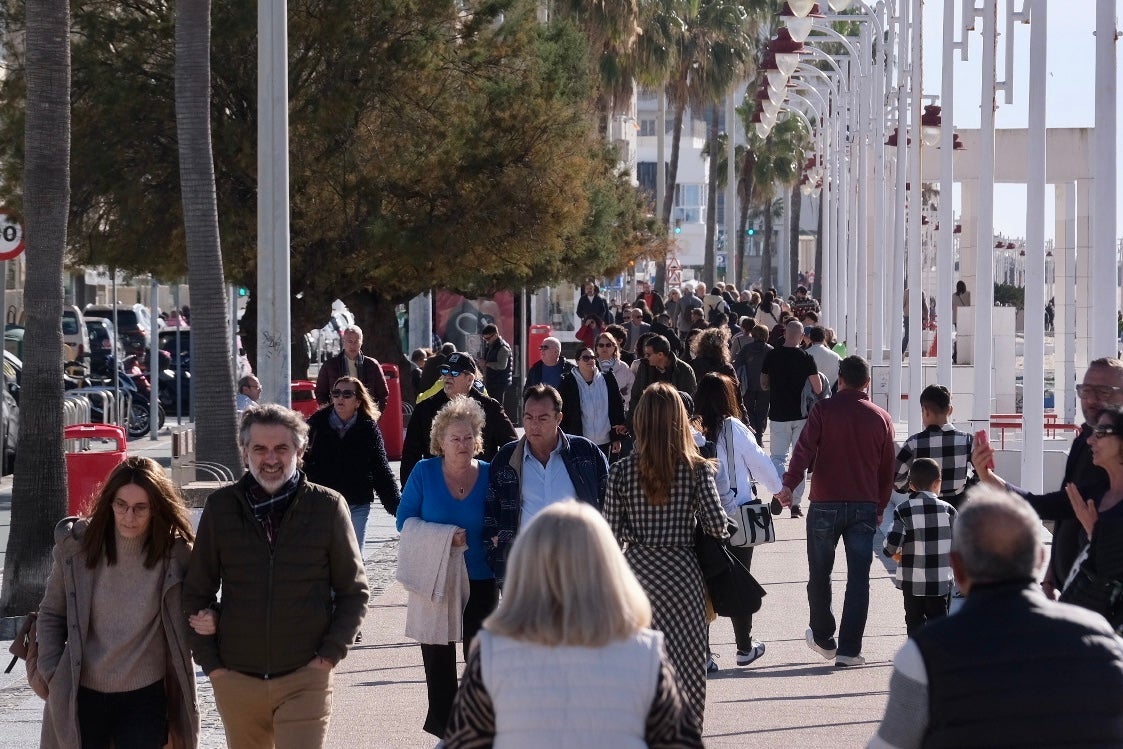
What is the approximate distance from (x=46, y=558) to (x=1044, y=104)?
856 cm

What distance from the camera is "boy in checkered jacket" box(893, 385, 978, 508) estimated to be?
30.9 ft

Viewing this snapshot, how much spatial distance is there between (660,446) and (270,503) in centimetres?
181

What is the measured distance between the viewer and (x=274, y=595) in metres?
5.79

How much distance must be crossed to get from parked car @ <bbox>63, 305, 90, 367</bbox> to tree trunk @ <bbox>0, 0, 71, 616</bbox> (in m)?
18.6

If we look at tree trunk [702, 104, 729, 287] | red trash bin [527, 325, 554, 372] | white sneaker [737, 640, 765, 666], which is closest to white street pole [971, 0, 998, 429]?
white sneaker [737, 640, 765, 666]

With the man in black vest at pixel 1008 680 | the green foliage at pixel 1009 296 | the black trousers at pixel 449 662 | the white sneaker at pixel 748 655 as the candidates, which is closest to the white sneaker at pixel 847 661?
the white sneaker at pixel 748 655

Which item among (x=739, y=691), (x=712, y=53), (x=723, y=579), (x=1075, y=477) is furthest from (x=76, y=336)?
(x=712, y=53)

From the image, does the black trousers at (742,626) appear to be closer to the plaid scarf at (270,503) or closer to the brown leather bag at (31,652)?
the plaid scarf at (270,503)

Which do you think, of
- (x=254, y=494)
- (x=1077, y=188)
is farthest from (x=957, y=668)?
(x=1077, y=188)

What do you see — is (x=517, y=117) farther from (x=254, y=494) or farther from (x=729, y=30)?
(x=729, y=30)

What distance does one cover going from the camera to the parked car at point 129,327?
37.2 m

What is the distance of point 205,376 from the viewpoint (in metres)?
14.7

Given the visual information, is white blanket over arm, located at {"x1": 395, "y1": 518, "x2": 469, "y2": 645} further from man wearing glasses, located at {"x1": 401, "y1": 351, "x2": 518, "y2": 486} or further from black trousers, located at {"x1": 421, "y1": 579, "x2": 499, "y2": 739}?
man wearing glasses, located at {"x1": 401, "y1": 351, "x2": 518, "y2": 486}

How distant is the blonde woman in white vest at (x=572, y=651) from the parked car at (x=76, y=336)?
2649cm
